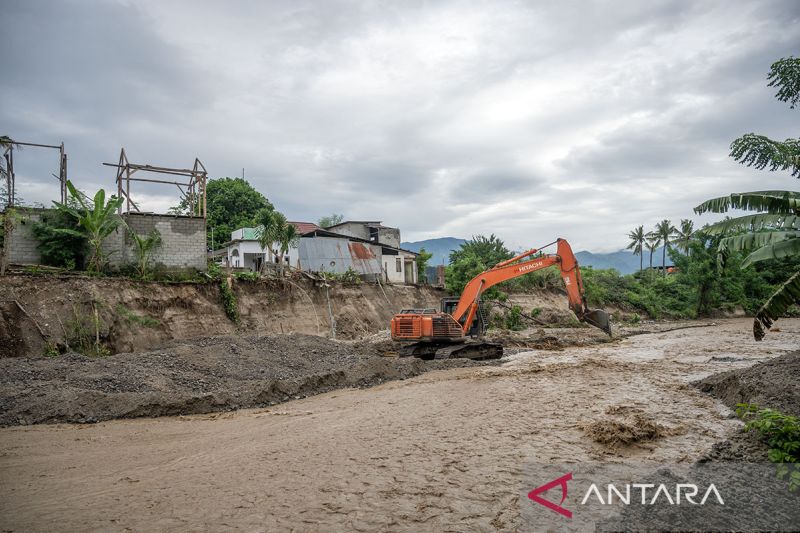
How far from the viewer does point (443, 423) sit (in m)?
7.79

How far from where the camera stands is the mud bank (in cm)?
884

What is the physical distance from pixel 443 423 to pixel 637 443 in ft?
9.46

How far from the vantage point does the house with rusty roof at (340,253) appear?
28766 millimetres

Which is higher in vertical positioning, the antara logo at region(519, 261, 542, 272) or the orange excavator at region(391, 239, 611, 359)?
the antara logo at region(519, 261, 542, 272)

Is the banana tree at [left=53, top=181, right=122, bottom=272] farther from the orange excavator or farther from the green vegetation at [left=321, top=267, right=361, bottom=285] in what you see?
the green vegetation at [left=321, top=267, right=361, bottom=285]

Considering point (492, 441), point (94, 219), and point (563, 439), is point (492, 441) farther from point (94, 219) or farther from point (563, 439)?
point (94, 219)

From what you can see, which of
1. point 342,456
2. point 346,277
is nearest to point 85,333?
point 342,456

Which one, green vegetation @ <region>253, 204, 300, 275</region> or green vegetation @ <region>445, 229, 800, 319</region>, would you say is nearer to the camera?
green vegetation @ <region>253, 204, 300, 275</region>

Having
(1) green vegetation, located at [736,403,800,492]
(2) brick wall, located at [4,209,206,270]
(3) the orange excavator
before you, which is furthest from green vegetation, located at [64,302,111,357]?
(1) green vegetation, located at [736,403,800,492]

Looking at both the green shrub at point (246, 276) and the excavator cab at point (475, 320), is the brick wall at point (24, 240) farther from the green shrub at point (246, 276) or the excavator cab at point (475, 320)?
the excavator cab at point (475, 320)

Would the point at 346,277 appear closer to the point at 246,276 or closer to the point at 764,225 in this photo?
the point at 246,276

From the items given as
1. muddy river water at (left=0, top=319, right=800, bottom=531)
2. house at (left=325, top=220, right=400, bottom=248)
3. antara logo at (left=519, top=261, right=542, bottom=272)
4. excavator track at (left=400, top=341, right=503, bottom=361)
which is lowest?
muddy river water at (left=0, top=319, right=800, bottom=531)

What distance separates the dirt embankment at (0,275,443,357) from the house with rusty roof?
2.74m

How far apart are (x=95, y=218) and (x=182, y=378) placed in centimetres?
813
